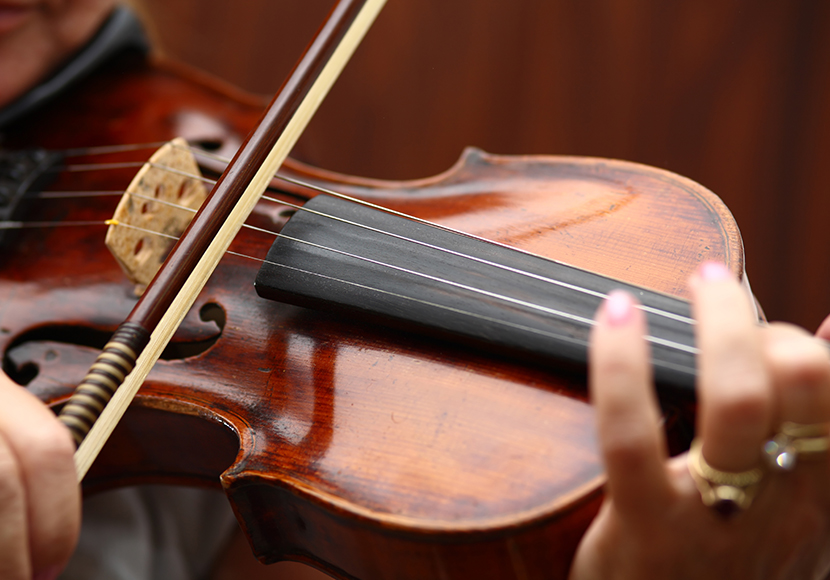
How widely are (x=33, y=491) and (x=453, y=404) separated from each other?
10.0 inches

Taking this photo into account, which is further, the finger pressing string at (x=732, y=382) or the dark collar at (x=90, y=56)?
the dark collar at (x=90, y=56)

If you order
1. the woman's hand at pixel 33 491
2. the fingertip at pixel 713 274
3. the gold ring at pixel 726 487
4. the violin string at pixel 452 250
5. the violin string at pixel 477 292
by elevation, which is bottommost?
the woman's hand at pixel 33 491

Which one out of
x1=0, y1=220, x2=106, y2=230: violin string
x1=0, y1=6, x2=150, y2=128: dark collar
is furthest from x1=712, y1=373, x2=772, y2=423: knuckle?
x1=0, y1=6, x2=150, y2=128: dark collar

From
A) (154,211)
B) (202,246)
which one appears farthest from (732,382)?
(154,211)

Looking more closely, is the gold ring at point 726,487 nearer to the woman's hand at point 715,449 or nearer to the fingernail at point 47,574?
the woman's hand at point 715,449

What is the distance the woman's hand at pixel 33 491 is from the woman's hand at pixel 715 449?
0.98 feet

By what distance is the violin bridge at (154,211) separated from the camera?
537mm

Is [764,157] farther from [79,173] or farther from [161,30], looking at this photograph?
[161,30]

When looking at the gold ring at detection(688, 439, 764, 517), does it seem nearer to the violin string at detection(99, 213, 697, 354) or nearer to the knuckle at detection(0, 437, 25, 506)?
the violin string at detection(99, 213, 697, 354)

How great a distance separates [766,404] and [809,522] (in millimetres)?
97

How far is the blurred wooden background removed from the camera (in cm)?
104

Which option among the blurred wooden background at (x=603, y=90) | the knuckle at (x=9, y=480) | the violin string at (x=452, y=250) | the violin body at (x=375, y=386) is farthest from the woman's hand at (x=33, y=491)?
the blurred wooden background at (x=603, y=90)

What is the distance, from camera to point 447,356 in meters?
0.44

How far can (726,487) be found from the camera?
0.32 meters
